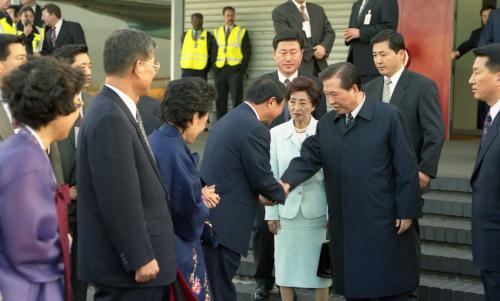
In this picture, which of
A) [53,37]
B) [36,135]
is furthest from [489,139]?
[53,37]

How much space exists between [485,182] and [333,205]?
3.62 ft

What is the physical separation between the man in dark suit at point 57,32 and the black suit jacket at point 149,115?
224 inches

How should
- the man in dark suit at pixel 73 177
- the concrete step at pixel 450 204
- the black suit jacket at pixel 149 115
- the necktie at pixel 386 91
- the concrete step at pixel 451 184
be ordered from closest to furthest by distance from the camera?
the man in dark suit at pixel 73 177 → the black suit jacket at pixel 149 115 → the necktie at pixel 386 91 → the concrete step at pixel 450 204 → the concrete step at pixel 451 184

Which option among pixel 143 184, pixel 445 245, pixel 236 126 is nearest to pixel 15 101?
pixel 143 184

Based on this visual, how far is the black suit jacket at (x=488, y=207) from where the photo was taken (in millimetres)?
4801

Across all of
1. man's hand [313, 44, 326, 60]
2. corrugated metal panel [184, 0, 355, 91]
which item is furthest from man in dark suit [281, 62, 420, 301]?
corrugated metal panel [184, 0, 355, 91]

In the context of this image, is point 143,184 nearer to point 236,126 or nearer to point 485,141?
point 236,126

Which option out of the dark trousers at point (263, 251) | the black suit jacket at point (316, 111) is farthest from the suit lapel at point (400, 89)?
the dark trousers at point (263, 251)

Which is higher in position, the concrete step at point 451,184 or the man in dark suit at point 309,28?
the man in dark suit at point 309,28

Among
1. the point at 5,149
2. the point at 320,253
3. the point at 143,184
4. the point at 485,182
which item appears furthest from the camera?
the point at 320,253

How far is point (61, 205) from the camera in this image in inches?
141

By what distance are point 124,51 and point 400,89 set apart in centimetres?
286

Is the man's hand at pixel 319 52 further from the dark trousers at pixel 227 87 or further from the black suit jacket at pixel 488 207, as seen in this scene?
the dark trousers at pixel 227 87

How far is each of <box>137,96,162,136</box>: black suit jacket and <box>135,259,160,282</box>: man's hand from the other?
214 cm
